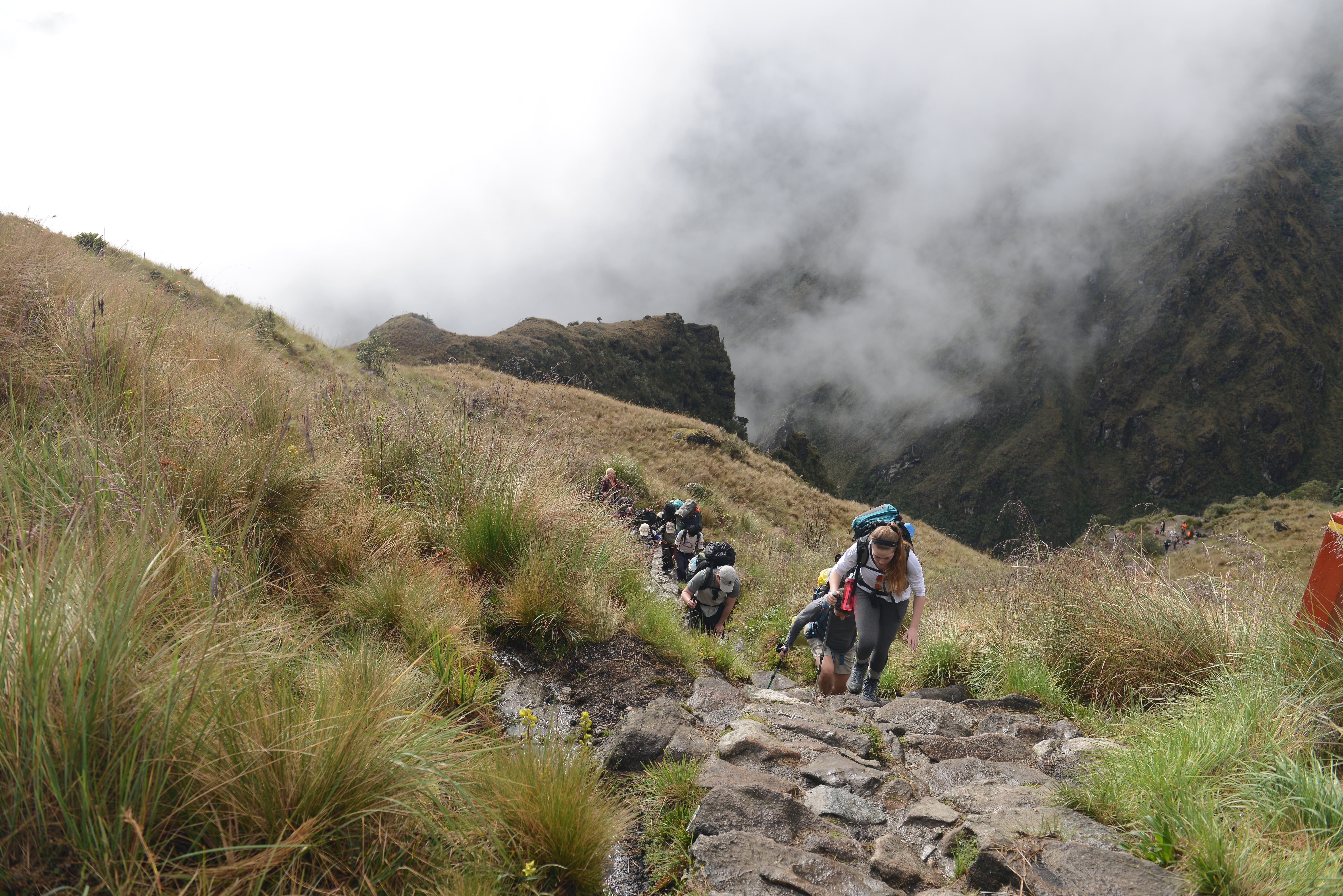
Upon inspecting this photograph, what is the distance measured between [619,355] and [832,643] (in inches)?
3660

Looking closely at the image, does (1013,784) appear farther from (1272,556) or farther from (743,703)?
(1272,556)

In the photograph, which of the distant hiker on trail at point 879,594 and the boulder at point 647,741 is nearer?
the boulder at point 647,741

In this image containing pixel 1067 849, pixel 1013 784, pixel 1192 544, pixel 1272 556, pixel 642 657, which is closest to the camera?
pixel 1067 849

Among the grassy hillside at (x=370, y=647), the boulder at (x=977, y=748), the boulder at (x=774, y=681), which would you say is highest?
the grassy hillside at (x=370, y=647)

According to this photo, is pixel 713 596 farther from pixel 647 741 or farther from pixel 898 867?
pixel 898 867

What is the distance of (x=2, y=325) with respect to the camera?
3.95 meters

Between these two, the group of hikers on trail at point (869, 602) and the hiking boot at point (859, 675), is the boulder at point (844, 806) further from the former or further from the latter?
the hiking boot at point (859, 675)

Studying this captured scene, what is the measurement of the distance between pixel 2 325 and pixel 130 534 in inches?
112

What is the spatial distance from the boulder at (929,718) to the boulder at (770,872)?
2276 millimetres

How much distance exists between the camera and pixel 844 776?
11.2ft

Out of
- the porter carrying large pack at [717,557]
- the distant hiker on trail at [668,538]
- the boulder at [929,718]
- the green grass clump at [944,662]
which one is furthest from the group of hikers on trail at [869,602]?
the distant hiker on trail at [668,538]

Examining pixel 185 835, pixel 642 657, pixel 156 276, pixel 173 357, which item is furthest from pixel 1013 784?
pixel 156 276

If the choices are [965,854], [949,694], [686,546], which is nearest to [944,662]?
[949,694]

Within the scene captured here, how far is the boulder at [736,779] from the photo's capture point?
2945 mm
